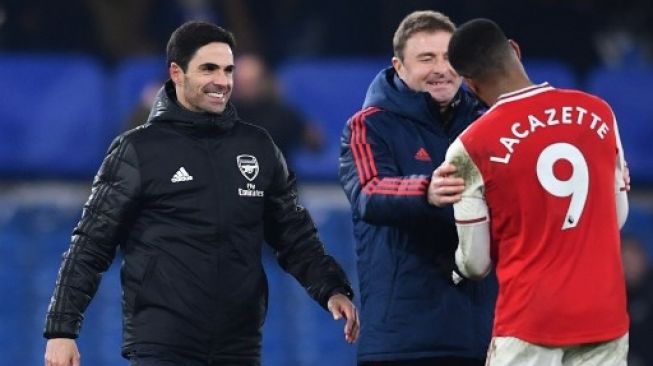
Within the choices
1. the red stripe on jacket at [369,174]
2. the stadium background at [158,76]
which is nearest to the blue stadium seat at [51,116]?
the stadium background at [158,76]

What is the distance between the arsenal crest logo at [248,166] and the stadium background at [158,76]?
13.4 feet

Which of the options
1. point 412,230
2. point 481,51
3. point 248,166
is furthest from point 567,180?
point 248,166

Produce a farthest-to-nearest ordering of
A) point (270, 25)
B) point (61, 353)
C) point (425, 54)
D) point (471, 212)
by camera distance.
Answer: point (270, 25) < point (425, 54) < point (61, 353) < point (471, 212)

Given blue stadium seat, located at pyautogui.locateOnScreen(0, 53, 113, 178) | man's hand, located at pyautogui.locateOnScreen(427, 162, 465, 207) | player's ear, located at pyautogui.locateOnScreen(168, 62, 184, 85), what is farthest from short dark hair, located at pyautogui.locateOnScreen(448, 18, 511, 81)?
blue stadium seat, located at pyautogui.locateOnScreen(0, 53, 113, 178)

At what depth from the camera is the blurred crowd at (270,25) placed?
9117 millimetres

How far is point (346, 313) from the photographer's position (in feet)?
15.6

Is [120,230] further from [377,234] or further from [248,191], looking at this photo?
[377,234]

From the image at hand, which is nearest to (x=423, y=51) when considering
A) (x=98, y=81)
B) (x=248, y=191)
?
(x=248, y=191)

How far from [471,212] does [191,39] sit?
1.19 metres

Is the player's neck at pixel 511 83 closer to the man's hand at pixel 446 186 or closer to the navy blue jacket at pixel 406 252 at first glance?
the man's hand at pixel 446 186

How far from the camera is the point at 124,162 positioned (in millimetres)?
4664

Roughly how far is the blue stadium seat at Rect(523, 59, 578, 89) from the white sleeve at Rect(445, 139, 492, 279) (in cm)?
497

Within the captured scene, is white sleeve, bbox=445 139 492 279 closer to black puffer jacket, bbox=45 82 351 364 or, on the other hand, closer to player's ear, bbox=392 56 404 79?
player's ear, bbox=392 56 404 79

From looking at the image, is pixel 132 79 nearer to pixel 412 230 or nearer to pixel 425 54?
pixel 425 54
